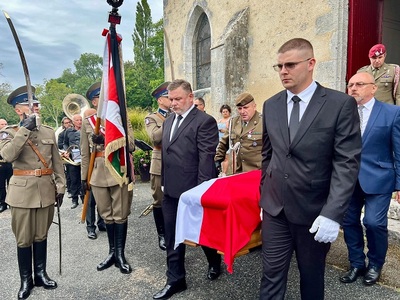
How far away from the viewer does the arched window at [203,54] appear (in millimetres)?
10641

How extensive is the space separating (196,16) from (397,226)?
30.5 feet

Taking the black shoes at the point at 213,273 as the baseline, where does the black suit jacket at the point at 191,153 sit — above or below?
above

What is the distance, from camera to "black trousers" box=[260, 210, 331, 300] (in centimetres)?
207

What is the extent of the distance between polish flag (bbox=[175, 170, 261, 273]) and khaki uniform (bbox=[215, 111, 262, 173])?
3.49 ft

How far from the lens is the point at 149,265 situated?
12.2 ft

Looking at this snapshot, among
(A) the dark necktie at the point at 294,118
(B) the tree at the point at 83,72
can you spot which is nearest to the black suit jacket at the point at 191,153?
(A) the dark necktie at the point at 294,118

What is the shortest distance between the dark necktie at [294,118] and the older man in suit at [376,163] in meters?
1.22

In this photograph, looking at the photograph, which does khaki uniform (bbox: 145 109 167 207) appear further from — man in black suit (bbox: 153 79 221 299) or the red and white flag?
man in black suit (bbox: 153 79 221 299)

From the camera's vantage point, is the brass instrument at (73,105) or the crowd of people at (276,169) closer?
the crowd of people at (276,169)

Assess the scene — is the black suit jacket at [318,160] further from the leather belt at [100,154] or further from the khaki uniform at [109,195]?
the leather belt at [100,154]

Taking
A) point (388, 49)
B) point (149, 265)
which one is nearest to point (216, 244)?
point (149, 265)

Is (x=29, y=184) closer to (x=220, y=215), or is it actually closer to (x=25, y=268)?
(x=25, y=268)

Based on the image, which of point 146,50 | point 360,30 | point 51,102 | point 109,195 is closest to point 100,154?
point 109,195

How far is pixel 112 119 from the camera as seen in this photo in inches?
135
